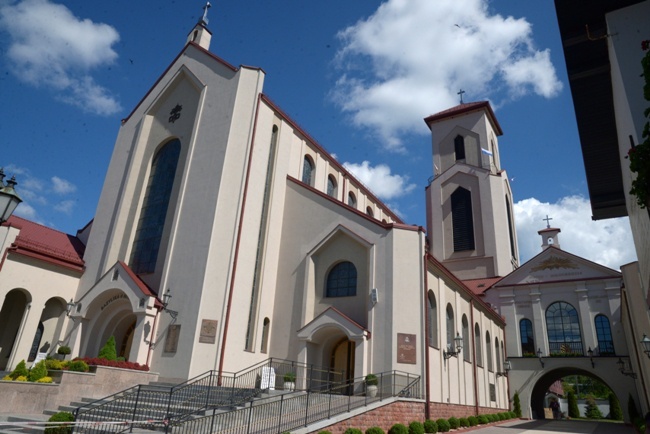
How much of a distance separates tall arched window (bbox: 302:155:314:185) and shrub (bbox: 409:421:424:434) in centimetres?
1492

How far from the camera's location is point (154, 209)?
24.3 m

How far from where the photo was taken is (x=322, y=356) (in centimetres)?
2052

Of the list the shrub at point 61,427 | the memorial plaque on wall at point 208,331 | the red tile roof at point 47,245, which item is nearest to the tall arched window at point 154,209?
the red tile roof at point 47,245

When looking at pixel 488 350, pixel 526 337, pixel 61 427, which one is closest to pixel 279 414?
pixel 61 427

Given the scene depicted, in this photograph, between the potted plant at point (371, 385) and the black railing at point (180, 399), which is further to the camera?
the potted plant at point (371, 385)

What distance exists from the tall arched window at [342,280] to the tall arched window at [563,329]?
19368mm

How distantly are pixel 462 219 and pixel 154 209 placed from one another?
1069 inches

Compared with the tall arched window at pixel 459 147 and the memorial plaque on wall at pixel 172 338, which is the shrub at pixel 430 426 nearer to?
the memorial plaque on wall at pixel 172 338

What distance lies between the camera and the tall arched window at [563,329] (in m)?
31.4

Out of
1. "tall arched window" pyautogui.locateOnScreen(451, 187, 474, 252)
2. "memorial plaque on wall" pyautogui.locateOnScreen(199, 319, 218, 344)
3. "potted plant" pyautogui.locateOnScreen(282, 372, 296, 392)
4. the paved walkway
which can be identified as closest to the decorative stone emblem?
"memorial plaque on wall" pyautogui.locateOnScreen(199, 319, 218, 344)

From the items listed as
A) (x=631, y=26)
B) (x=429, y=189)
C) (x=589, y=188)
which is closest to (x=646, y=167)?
(x=631, y=26)

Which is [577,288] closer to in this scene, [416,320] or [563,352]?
[563,352]

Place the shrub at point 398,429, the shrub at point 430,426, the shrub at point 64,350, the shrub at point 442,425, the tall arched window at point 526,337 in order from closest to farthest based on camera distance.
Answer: the shrub at point 398,429 < the shrub at point 430,426 < the shrub at point 442,425 < the shrub at point 64,350 < the tall arched window at point 526,337

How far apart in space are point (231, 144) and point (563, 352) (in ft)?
85.4
